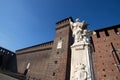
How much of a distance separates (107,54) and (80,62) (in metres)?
10.8

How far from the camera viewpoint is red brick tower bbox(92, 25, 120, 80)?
10975mm

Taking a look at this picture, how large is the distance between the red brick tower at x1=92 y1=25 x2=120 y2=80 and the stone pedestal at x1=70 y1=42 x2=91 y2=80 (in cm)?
959

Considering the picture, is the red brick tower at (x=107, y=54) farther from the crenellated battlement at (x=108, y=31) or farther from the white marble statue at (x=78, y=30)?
the white marble statue at (x=78, y=30)

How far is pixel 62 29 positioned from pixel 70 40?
296cm

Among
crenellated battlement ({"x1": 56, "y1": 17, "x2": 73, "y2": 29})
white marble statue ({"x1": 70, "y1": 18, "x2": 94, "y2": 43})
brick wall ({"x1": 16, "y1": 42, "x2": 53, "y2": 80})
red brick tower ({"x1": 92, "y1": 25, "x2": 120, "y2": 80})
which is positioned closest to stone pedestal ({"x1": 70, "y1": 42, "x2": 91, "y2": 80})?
white marble statue ({"x1": 70, "y1": 18, "x2": 94, "y2": 43})

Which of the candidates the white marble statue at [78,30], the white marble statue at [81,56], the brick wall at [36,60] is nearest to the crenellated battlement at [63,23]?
the brick wall at [36,60]

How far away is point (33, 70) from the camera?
20.9m

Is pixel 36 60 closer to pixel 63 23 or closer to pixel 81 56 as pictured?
pixel 63 23

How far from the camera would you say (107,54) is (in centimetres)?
1211

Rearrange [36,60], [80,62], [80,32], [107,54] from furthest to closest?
[36,60] → [107,54] → [80,32] → [80,62]

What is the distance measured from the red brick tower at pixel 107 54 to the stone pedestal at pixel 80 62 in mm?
9586

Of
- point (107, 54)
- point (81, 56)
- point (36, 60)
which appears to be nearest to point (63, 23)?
point (36, 60)

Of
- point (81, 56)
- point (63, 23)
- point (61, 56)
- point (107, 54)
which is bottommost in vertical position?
point (81, 56)

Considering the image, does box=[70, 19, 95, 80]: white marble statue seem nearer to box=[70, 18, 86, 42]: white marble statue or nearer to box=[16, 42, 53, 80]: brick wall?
box=[70, 18, 86, 42]: white marble statue
